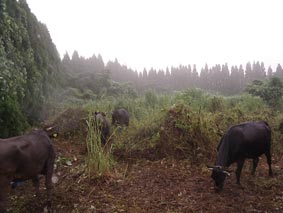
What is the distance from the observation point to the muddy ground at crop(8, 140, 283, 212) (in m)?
5.26

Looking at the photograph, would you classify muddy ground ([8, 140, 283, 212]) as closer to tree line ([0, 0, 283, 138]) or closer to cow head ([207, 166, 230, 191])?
cow head ([207, 166, 230, 191])

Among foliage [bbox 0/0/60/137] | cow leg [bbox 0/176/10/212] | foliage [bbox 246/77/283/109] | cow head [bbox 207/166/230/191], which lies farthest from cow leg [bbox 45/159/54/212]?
foliage [bbox 246/77/283/109]

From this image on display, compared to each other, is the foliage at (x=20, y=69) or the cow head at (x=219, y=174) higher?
the foliage at (x=20, y=69)

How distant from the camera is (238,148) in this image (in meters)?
6.12

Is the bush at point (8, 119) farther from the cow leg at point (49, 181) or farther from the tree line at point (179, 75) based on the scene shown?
the tree line at point (179, 75)

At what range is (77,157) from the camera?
8.16m

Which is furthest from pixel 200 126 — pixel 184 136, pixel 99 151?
pixel 99 151

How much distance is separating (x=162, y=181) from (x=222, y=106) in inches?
259

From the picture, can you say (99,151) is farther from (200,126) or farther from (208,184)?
(200,126)

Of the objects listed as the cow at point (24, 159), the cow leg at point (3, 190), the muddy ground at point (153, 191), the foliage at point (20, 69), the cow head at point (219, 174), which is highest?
the foliage at point (20, 69)

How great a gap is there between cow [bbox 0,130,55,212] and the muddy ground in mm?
645

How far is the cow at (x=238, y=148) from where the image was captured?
5.79 metres

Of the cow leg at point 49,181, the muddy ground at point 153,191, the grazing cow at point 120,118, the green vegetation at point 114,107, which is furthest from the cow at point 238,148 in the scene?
the grazing cow at point 120,118

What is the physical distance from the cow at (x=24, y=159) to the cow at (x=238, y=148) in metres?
2.98
